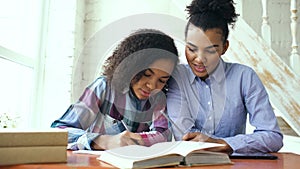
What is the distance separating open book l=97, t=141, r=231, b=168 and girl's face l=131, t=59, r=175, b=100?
0.88 feet

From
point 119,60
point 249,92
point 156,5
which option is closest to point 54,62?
point 156,5

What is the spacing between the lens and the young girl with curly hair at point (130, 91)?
111 cm

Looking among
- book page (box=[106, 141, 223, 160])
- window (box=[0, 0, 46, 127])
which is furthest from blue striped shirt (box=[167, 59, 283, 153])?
window (box=[0, 0, 46, 127])

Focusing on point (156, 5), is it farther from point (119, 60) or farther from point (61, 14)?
point (119, 60)

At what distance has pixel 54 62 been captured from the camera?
6.82 ft

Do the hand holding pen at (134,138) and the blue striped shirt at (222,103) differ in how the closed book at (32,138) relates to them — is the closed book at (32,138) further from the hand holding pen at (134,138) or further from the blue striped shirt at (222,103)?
the blue striped shirt at (222,103)

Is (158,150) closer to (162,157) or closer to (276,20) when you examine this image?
(162,157)

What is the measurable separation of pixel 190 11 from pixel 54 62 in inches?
41.9

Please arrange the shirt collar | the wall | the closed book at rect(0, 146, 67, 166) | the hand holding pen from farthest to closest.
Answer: the wall, the shirt collar, the hand holding pen, the closed book at rect(0, 146, 67, 166)

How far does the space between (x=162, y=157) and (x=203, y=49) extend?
1.80 ft

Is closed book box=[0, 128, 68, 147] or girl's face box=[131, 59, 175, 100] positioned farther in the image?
girl's face box=[131, 59, 175, 100]

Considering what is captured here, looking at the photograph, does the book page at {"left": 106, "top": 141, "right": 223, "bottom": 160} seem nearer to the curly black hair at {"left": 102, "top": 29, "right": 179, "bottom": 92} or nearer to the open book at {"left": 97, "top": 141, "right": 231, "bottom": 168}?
the open book at {"left": 97, "top": 141, "right": 231, "bottom": 168}

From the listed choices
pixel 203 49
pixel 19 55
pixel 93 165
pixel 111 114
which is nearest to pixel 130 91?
pixel 111 114

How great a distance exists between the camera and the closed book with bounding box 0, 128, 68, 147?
0.73 m
